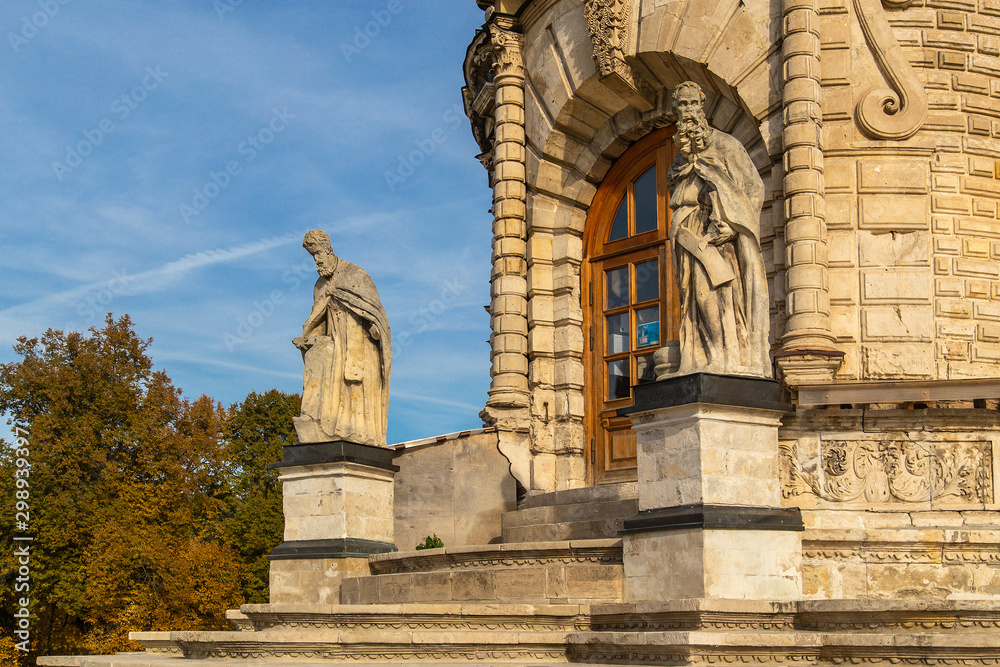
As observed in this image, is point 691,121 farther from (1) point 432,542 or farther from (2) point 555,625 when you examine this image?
(1) point 432,542

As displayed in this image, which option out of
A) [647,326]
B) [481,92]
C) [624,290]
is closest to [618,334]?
[624,290]

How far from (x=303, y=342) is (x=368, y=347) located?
2.73 feet

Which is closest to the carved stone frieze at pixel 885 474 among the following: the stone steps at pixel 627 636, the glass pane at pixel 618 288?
the stone steps at pixel 627 636

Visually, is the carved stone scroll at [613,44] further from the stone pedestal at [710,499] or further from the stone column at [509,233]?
the stone pedestal at [710,499]

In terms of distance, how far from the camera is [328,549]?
45.4ft

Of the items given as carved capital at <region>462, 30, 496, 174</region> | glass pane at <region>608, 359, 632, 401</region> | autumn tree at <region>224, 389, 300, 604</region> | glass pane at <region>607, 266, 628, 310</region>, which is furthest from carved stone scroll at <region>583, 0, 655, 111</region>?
autumn tree at <region>224, 389, 300, 604</region>

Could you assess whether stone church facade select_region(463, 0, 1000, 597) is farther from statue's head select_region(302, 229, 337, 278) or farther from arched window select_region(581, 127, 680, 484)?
statue's head select_region(302, 229, 337, 278)

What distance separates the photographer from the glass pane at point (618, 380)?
16.4 m

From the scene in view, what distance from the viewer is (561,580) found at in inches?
438

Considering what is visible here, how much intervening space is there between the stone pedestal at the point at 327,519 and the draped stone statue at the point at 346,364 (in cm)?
28

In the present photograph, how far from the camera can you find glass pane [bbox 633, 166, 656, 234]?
16.4 meters

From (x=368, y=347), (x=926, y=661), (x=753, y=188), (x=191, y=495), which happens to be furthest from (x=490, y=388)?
(x=191, y=495)

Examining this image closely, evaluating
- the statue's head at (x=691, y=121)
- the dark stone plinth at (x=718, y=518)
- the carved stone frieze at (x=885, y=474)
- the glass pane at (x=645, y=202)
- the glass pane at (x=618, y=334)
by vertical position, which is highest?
the glass pane at (x=645, y=202)

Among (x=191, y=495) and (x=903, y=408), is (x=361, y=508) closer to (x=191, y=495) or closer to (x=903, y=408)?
(x=903, y=408)
